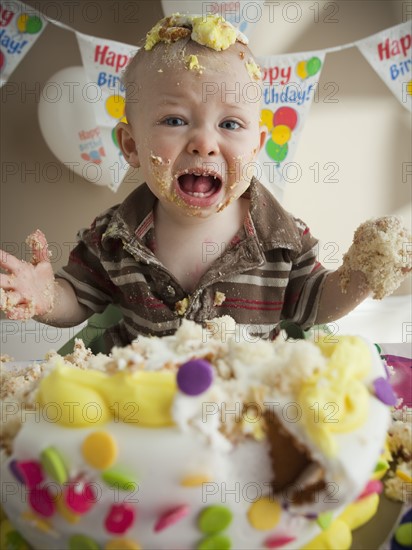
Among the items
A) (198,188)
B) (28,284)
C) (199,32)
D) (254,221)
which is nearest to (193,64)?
(199,32)

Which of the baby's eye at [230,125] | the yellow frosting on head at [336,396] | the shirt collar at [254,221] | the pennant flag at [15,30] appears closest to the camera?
the yellow frosting on head at [336,396]

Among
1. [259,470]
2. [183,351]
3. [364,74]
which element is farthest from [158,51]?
[364,74]

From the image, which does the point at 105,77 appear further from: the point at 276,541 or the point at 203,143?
the point at 276,541

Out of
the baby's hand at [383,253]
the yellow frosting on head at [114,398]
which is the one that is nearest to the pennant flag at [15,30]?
the baby's hand at [383,253]

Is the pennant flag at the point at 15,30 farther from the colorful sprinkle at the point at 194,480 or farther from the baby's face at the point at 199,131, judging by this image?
the colorful sprinkle at the point at 194,480

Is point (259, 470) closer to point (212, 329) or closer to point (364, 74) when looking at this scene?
point (212, 329)

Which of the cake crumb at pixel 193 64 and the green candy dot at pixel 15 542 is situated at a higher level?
the cake crumb at pixel 193 64

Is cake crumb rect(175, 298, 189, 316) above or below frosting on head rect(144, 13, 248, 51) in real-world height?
below

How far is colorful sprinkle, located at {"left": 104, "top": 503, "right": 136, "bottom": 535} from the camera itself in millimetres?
403

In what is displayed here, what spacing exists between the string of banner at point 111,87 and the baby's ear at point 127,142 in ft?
2.76

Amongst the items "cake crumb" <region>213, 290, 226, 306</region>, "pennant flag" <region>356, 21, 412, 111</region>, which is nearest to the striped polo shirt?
"cake crumb" <region>213, 290, 226, 306</region>

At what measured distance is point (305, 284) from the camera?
99cm

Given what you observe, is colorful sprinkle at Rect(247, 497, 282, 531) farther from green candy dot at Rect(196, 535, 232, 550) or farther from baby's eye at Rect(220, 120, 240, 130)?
baby's eye at Rect(220, 120, 240, 130)

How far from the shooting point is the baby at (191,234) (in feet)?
2.70
